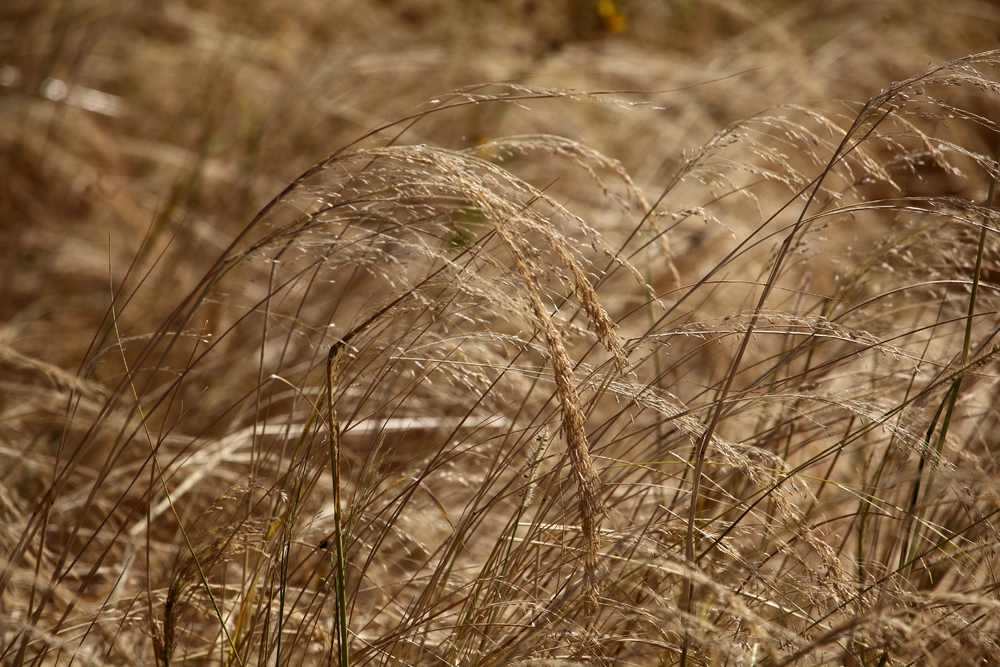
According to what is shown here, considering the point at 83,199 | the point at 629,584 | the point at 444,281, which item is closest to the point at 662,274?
the point at 629,584

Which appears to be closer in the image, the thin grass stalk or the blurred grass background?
the thin grass stalk

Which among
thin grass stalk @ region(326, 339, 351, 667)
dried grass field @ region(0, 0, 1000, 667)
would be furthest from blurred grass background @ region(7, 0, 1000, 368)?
thin grass stalk @ region(326, 339, 351, 667)

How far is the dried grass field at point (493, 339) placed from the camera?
942 mm

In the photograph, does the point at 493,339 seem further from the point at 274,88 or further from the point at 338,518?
the point at 274,88

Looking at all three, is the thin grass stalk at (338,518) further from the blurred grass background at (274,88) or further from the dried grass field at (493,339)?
the blurred grass background at (274,88)

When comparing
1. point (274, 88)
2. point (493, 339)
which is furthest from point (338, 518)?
point (274, 88)

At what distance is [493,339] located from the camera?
38.3 inches

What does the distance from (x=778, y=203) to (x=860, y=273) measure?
2.43 meters

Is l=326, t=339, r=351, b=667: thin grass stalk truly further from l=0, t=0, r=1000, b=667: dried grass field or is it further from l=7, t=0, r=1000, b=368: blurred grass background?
l=7, t=0, r=1000, b=368: blurred grass background

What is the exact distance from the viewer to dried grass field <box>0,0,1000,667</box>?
0.94 metres

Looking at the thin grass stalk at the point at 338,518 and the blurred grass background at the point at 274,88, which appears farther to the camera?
the blurred grass background at the point at 274,88

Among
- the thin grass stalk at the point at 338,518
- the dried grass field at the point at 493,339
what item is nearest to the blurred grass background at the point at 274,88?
the dried grass field at the point at 493,339

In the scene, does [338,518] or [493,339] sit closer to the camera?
[338,518]

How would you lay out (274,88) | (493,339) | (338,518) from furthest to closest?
(274,88) → (493,339) → (338,518)
